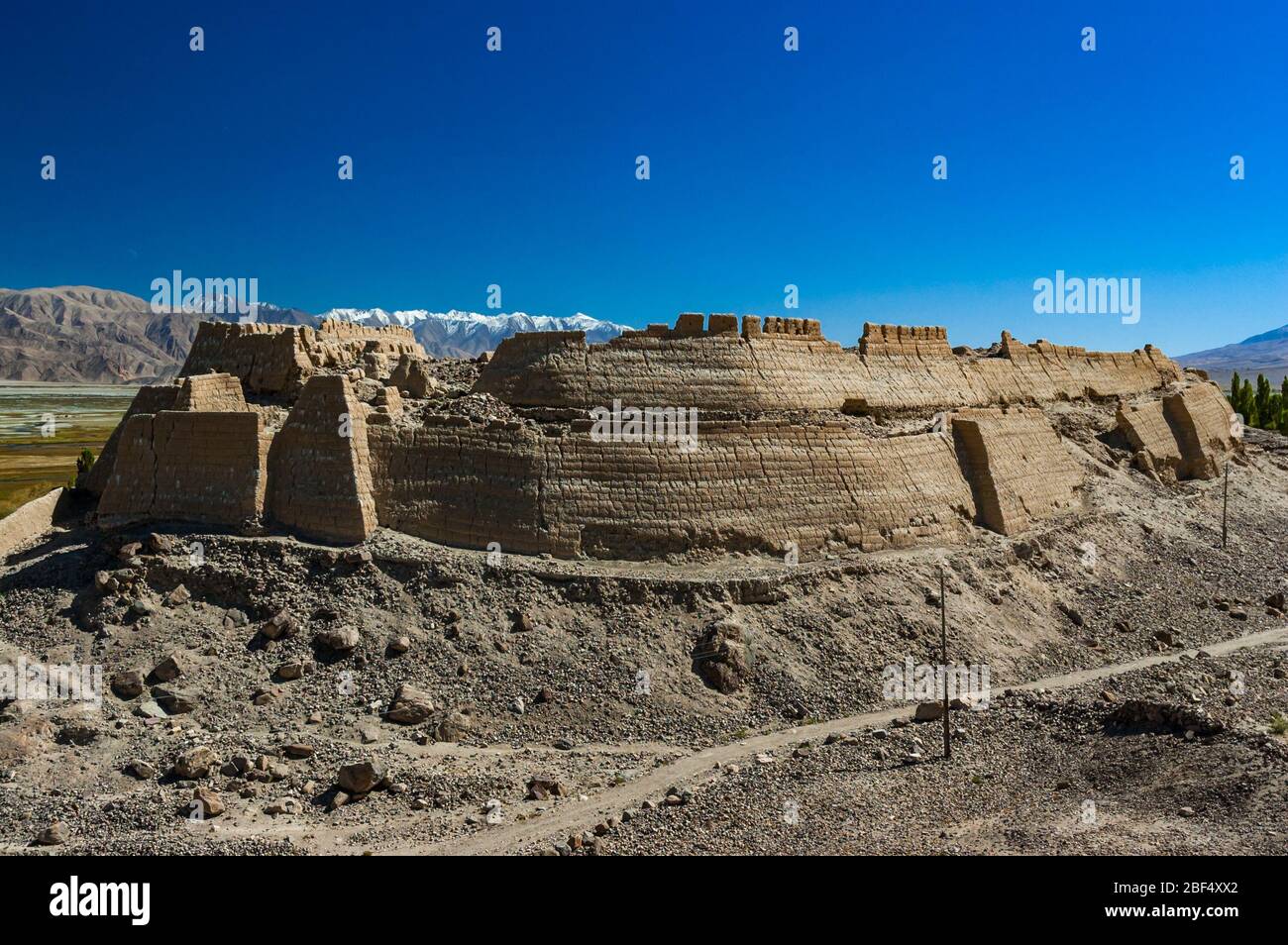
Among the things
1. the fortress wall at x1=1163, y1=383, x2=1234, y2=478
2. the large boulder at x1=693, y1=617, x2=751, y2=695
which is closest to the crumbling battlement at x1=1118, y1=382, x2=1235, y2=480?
the fortress wall at x1=1163, y1=383, x2=1234, y2=478

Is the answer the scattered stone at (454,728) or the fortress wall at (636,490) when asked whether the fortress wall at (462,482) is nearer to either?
the fortress wall at (636,490)

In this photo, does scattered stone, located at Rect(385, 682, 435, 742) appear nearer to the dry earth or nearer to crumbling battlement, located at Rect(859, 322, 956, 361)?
the dry earth

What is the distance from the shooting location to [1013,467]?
26.7m

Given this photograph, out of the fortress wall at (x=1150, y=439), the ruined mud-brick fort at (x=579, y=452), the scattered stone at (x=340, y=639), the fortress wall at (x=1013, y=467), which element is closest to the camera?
the scattered stone at (x=340, y=639)

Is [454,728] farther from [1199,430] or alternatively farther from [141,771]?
[1199,430]

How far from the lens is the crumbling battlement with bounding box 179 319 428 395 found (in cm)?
2678

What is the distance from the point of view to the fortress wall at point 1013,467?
2512cm

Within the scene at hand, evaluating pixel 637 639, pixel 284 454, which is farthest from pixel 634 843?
pixel 284 454

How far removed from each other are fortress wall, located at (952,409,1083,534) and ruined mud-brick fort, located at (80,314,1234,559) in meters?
0.08

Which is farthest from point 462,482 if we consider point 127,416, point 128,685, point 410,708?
point 127,416

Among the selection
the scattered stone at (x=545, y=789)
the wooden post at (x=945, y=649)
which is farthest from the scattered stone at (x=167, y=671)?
the wooden post at (x=945, y=649)

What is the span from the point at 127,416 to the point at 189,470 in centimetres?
381

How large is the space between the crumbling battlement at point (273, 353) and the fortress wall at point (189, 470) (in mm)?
4085

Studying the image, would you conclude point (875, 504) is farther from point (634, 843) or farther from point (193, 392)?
point (193, 392)
